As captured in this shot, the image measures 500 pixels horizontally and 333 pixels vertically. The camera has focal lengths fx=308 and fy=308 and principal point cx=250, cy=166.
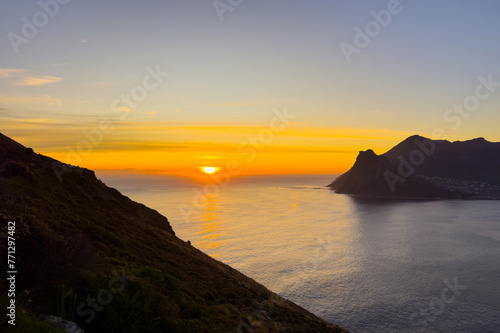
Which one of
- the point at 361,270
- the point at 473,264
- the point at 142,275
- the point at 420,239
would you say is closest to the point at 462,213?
the point at 420,239

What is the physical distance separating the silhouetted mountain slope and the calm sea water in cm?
2956

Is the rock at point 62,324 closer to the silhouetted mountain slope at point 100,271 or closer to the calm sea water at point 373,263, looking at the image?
the silhouetted mountain slope at point 100,271

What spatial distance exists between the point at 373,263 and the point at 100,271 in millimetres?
75555

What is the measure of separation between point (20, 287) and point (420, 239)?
113439 mm

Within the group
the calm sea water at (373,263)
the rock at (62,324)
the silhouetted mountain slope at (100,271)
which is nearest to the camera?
the rock at (62,324)

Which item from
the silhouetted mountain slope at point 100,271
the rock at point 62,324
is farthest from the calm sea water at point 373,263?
the rock at point 62,324

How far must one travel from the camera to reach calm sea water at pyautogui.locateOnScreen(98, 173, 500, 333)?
49.4 metres

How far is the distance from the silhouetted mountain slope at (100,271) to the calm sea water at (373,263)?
2956cm

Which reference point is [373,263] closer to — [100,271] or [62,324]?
[100,271]

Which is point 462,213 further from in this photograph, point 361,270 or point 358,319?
point 358,319

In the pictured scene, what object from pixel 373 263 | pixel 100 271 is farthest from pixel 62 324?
pixel 373 263

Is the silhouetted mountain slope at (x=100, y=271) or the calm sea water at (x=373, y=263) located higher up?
the silhouetted mountain slope at (x=100, y=271)

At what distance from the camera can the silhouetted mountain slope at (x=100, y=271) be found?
39.7 ft

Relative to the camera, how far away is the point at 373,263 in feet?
252
